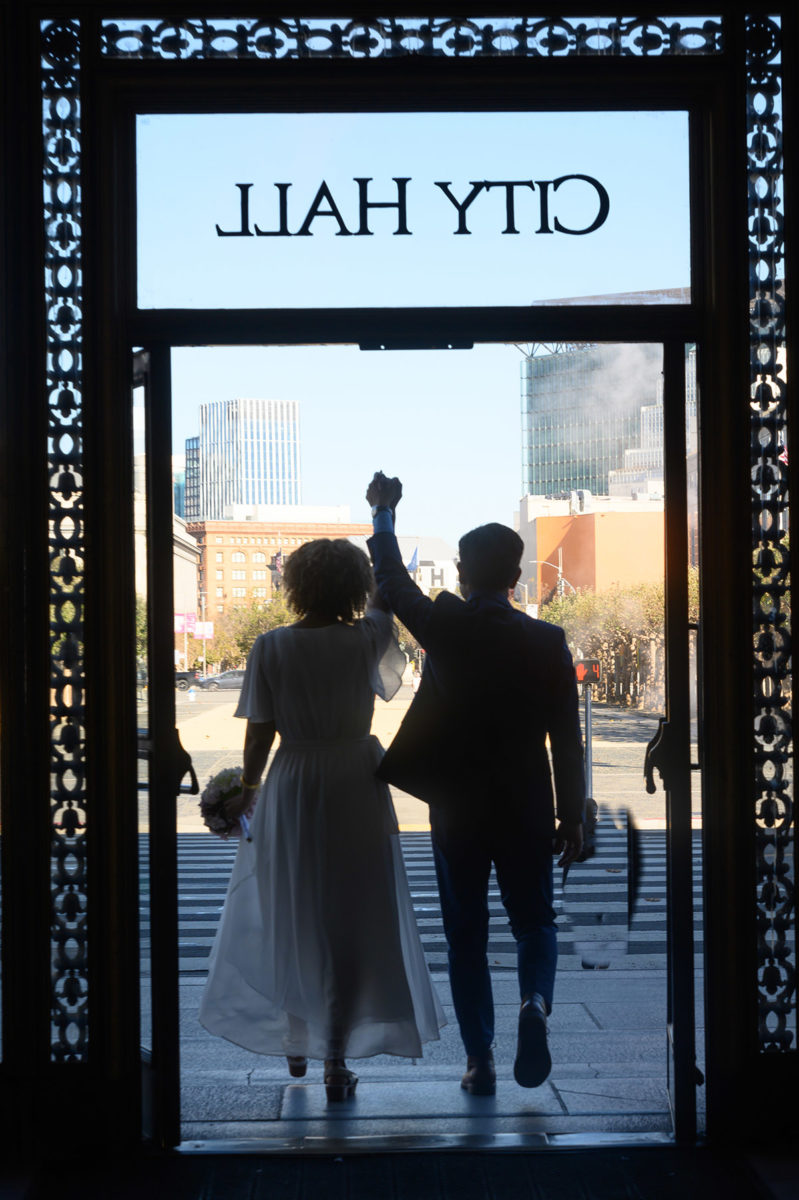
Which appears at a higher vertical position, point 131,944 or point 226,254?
point 226,254

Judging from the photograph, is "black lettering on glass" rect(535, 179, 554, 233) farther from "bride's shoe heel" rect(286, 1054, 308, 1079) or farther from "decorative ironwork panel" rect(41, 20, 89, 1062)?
"bride's shoe heel" rect(286, 1054, 308, 1079)

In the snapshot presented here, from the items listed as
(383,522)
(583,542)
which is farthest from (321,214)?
(583,542)

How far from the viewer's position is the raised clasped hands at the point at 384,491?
400cm

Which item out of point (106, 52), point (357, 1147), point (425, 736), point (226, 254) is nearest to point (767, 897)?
point (425, 736)

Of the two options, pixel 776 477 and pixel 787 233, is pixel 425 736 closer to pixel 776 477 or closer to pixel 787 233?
pixel 776 477

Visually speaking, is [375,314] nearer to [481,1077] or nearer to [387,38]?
[387,38]

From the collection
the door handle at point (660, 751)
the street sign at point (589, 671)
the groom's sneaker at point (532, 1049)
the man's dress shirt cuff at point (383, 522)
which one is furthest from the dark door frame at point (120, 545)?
the street sign at point (589, 671)

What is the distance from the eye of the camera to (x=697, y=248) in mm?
3516

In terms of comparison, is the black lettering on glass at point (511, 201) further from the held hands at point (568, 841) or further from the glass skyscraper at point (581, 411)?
the held hands at point (568, 841)

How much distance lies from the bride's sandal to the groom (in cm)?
40

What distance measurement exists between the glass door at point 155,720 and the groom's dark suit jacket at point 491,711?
2.32 feet

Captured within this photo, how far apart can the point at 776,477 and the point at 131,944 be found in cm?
218

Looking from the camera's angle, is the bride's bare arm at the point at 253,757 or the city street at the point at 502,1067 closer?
the city street at the point at 502,1067

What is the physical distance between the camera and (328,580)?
3.85m
